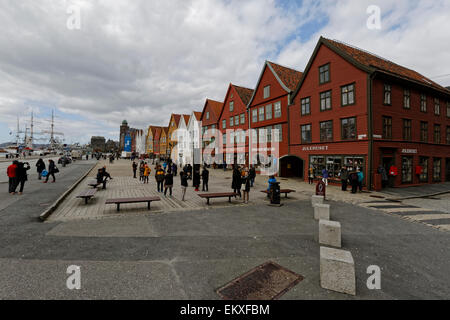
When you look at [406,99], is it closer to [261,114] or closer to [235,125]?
[261,114]

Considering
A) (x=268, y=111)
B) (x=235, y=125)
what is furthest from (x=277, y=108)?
(x=235, y=125)

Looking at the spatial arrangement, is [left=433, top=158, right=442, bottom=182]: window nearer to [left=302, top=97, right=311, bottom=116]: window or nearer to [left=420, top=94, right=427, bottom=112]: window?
[left=420, top=94, right=427, bottom=112]: window

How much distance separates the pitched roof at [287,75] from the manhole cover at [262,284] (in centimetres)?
2265

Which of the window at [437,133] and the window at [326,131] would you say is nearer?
the window at [326,131]

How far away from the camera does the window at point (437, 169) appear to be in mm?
19609

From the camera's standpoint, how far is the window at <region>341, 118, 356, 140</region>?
16516 millimetres

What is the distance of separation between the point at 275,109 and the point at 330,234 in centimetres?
2114

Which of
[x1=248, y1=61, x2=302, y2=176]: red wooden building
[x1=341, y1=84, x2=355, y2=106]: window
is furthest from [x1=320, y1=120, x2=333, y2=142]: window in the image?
[x1=248, y1=61, x2=302, y2=176]: red wooden building

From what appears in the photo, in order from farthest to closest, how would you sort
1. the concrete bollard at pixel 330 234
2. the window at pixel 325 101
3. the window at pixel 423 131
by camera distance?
the window at pixel 423 131, the window at pixel 325 101, the concrete bollard at pixel 330 234

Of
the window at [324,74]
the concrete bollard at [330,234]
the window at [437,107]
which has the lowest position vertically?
the concrete bollard at [330,234]

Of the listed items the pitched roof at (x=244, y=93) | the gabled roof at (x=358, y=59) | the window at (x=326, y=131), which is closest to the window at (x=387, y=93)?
the gabled roof at (x=358, y=59)

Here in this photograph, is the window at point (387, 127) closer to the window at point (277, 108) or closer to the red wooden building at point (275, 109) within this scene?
the red wooden building at point (275, 109)

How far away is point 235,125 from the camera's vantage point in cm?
3256
